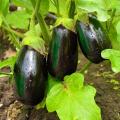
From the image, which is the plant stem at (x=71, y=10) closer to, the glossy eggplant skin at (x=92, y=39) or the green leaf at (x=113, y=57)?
the glossy eggplant skin at (x=92, y=39)

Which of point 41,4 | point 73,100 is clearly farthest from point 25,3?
point 73,100

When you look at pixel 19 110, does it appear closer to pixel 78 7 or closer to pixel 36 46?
pixel 36 46

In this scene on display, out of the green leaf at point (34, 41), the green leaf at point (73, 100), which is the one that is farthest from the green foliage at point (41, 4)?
the green leaf at point (73, 100)

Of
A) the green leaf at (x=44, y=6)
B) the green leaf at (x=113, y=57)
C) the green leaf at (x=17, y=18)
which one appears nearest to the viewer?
the green leaf at (x=113, y=57)

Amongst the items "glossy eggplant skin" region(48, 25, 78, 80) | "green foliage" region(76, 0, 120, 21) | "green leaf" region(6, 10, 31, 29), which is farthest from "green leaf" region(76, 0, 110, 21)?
"green leaf" region(6, 10, 31, 29)

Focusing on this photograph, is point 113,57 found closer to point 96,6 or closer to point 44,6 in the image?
point 96,6

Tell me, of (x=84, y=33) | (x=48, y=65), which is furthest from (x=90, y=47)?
(x=48, y=65)

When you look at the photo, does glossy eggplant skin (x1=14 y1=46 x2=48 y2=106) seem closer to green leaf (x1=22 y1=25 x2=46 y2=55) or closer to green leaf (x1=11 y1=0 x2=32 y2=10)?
green leaf (x1=22 y1=25 x2=46 y2=55)
